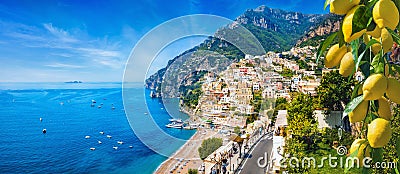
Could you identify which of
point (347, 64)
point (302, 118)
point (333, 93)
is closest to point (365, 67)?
point (347, 64)

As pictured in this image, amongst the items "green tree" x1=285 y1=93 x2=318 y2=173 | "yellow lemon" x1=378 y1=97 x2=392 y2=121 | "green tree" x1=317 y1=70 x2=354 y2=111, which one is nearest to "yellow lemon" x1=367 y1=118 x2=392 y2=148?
"yellow lemon" x1=378 y1=97 x2=392 y2=121

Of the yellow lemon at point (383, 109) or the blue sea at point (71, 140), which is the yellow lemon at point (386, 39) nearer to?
the yellow lemon at point (383, 109)

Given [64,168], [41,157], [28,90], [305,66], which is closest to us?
[64,168]

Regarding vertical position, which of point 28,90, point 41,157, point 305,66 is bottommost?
point 41,157

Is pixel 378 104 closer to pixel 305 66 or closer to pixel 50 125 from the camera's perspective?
pixel 305 66

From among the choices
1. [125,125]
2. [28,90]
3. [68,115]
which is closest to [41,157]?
[125,125]

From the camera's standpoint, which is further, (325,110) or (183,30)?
(325,110)

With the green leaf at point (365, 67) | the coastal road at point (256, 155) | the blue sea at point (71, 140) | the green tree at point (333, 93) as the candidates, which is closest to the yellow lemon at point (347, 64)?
the green leaf at point (365, 67)

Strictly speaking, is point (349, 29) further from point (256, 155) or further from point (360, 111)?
point (256, 155)
